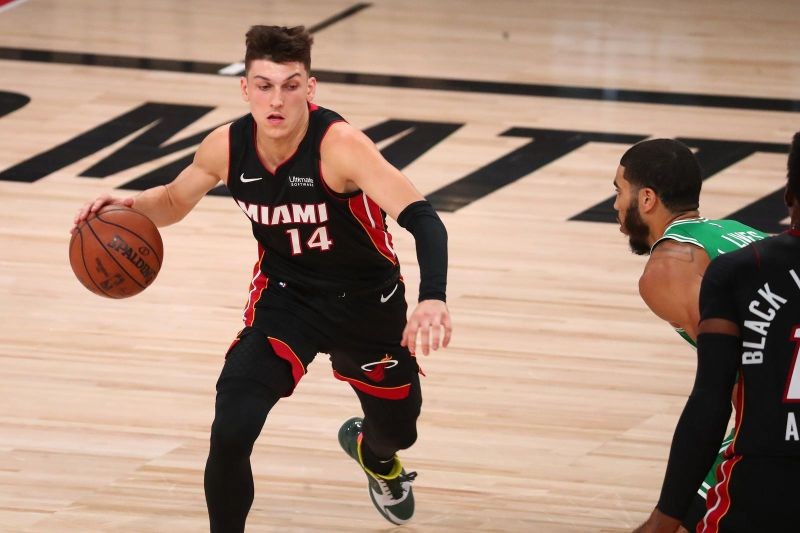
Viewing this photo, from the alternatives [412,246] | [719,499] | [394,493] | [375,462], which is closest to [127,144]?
[412,246]

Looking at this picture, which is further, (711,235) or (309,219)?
(309,219)

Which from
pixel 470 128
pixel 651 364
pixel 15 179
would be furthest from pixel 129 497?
pixel 470 128

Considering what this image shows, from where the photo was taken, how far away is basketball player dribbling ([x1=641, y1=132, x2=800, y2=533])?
2.46 meters

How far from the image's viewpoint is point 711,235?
10.4ft

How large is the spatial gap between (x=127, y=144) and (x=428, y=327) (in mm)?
5757

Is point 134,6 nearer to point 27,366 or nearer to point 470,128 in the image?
point 470,128

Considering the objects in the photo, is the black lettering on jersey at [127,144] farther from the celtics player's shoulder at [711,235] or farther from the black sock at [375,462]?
the celtics player's shoulder at [711,235]

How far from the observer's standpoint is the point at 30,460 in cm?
462

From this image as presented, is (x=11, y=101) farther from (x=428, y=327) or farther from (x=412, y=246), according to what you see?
(x=428, y=327)

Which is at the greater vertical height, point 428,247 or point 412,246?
point 428,247

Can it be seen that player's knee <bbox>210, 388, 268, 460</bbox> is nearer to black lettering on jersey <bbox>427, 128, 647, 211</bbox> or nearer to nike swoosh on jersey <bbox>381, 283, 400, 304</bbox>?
nike swoosh on jersey <bbox>381, 283, 400, 304</bbox>

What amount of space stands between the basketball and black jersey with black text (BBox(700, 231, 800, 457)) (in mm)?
2089

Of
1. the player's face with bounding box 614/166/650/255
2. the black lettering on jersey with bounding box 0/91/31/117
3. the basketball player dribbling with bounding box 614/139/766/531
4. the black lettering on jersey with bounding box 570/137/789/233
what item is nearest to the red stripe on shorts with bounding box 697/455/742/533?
the basketball player dribbling with bounding box 614/139/766/531

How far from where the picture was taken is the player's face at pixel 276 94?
147 inches
